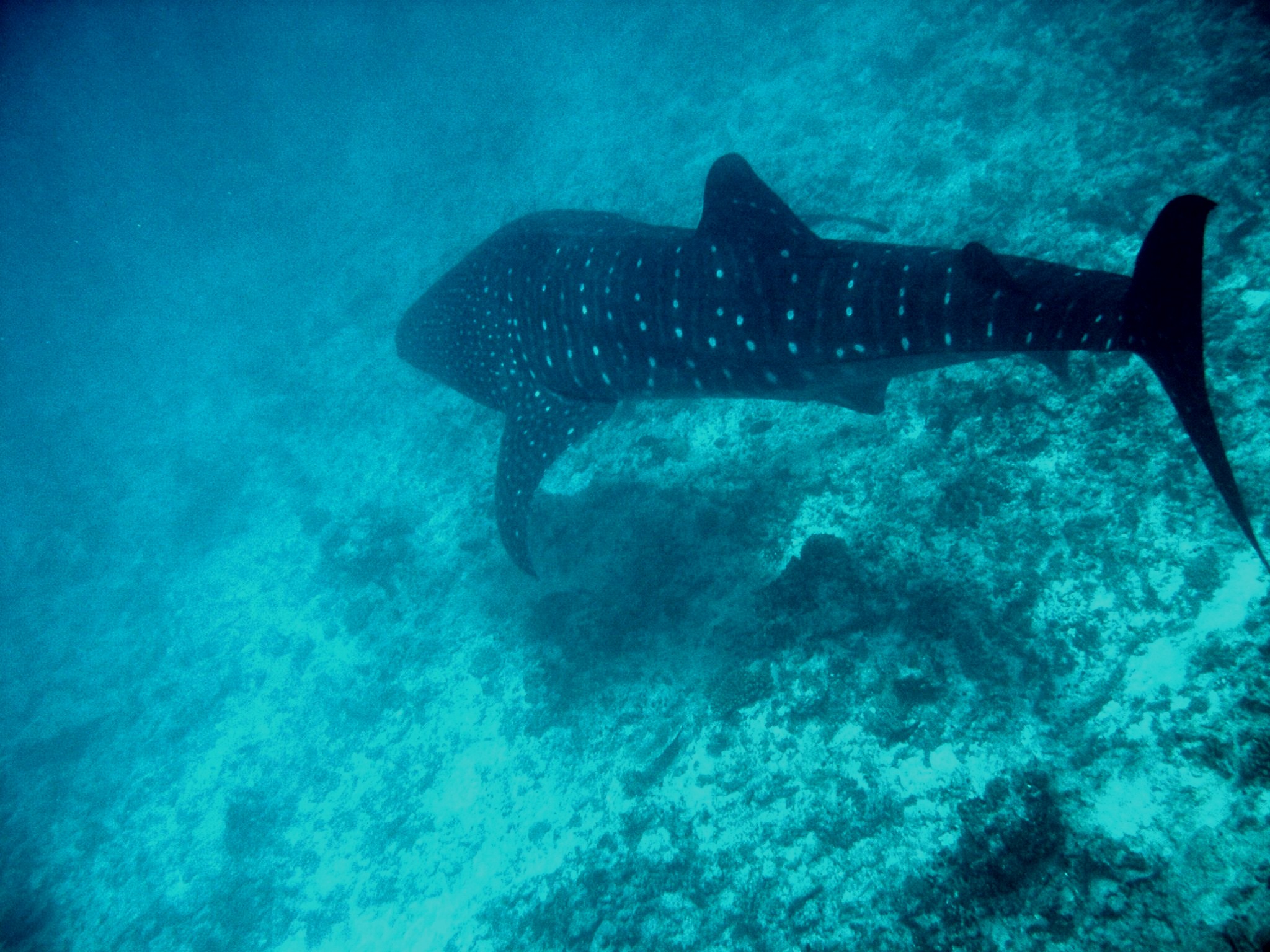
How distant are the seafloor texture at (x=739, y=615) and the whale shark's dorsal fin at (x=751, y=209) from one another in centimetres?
233

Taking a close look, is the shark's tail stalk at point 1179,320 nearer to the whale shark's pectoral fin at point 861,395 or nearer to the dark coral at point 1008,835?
the whale shark's pectoral fin at point 861,395

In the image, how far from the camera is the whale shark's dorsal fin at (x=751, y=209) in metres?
3.73

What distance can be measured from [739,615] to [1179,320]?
351 centimetres

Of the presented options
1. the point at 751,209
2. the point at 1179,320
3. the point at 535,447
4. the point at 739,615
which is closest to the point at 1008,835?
the point at 739,615

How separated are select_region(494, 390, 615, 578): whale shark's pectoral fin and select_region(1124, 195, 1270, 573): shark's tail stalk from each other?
414cm

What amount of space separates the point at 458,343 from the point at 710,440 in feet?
10.6

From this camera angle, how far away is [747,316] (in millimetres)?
3955

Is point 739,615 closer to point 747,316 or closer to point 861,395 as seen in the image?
point 861,395

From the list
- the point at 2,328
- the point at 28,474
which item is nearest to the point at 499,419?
the point at 28,474

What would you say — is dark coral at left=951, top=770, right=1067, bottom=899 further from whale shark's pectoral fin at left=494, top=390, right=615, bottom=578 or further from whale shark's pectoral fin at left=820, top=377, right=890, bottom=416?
whale shark's pectoral fin at left=494, top=390, right=615, bottom=578

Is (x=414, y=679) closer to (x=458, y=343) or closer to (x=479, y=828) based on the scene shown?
(x=479, y=828)

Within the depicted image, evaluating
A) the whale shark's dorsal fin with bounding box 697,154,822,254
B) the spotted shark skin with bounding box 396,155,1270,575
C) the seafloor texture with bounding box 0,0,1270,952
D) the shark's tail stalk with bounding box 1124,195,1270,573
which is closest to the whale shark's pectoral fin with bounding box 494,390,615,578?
the spotted shark skin with bounding box 396,155,1270,575

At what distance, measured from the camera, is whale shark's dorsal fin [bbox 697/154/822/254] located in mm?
3727

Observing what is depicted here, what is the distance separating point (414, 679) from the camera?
7336 mm
